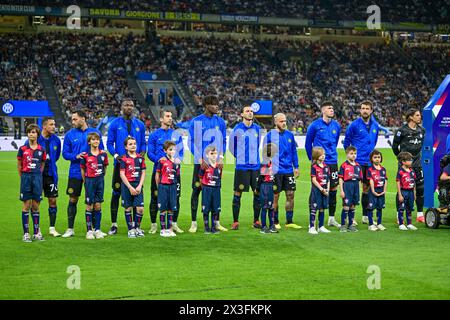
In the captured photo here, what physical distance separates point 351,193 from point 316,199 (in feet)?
2.42

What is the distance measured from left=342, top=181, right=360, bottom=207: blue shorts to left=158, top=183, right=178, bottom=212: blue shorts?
9.94 ft

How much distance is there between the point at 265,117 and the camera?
4891 centimetres

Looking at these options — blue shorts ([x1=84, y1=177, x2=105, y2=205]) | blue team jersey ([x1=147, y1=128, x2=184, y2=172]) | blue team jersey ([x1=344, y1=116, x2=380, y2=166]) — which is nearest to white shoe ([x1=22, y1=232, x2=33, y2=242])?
blue shorts ([x1=84, y1=177, x2=105, y2=205])

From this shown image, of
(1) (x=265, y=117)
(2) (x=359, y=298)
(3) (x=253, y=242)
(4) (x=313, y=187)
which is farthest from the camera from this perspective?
(1) (x=265, y=117)

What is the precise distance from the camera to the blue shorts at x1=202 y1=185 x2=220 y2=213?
12.7 meters

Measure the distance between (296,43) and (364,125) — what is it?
1940 inches

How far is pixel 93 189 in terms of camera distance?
1208 cm

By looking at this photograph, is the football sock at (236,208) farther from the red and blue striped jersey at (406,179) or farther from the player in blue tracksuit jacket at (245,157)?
the red and blue striped jersey at (406,179)

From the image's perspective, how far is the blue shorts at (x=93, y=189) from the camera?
474 inches

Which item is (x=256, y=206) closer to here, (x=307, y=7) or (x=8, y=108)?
(x=8, y=108)

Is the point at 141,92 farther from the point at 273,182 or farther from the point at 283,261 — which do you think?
the point at 283,261

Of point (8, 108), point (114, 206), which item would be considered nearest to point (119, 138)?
point (114, 206)

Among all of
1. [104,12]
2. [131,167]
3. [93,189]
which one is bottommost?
[93,189]

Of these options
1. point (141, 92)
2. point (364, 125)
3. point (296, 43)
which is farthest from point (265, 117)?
point (364, 125)
